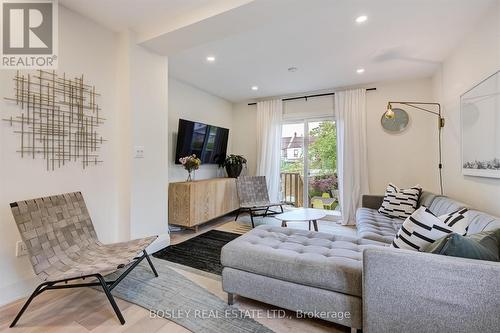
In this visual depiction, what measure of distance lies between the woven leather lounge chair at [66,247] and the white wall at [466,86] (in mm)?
3037

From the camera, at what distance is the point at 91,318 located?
1.57m

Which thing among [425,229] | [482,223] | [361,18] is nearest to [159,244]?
[425,229]

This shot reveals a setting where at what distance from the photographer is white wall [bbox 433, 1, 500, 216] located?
1.96 metres

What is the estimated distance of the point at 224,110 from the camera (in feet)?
16.5

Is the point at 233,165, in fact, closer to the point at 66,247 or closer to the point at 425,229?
the point at 66,247

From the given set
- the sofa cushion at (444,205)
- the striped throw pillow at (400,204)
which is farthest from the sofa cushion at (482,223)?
the striped throw pillow at (400,204)

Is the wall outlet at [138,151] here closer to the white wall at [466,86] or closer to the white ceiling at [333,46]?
the white ceiling at [333,46]

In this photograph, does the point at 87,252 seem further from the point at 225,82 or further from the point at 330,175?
the point at 330,175

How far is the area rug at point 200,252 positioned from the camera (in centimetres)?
238

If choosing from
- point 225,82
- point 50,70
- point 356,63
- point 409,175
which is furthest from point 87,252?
point 409,175

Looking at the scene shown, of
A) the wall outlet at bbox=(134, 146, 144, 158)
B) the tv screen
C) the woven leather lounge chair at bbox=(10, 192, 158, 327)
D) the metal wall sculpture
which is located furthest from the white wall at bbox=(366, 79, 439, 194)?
the metal wall sculpture

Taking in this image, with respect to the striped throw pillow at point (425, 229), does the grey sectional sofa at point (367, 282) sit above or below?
below

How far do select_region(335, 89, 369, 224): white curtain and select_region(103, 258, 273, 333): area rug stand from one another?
2991 millimetres

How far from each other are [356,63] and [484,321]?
3.05 meters
